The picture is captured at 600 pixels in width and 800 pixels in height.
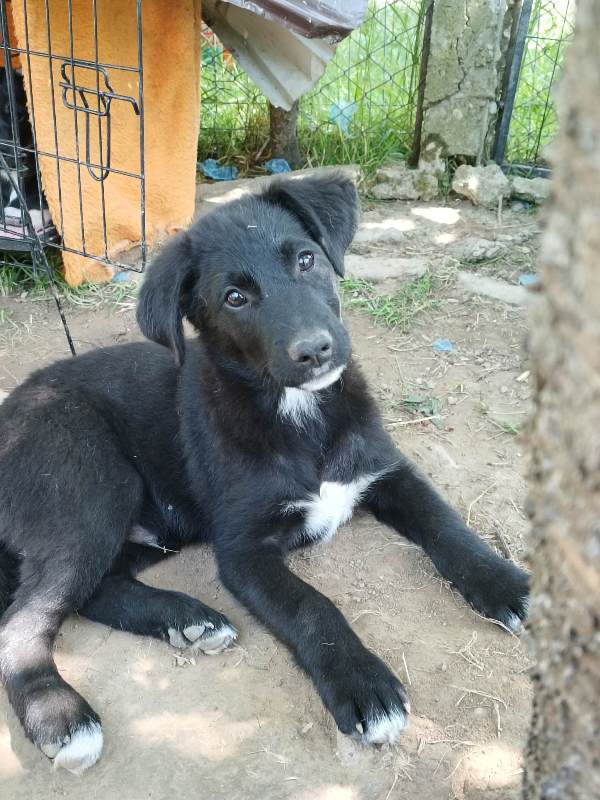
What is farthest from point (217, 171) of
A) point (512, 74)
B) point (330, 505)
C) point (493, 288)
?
point (330, 505)

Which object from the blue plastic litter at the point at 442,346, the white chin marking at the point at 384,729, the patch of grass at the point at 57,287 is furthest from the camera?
the patch of grass at the point at 57,287

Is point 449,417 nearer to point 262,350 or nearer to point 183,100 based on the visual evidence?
point 262,350

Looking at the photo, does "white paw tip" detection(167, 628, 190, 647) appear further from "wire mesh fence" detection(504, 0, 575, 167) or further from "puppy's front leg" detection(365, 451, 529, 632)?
"wire mesh fence" detection(504, 0, 575, 167)

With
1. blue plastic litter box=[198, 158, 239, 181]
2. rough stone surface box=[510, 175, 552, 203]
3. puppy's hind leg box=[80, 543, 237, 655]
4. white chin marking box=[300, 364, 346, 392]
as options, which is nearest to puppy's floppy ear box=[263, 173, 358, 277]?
white chin marking box=[300, 364, 346, 392]

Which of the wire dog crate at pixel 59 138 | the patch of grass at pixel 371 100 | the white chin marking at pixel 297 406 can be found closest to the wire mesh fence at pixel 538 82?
the patch of grass at pixel 371 100

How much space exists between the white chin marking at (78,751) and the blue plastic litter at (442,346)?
2467 millimetres

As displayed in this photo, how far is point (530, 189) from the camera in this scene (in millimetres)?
5164

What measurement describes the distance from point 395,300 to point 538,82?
2.64 meters

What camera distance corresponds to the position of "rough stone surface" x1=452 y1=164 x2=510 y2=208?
5184 millimetres

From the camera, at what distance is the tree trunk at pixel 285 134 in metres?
5.81

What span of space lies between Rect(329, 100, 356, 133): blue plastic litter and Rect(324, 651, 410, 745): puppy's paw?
15.4ft

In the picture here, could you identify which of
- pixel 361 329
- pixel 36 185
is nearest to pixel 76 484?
pixel 361 329

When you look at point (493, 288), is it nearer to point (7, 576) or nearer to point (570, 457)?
point (7, 576)

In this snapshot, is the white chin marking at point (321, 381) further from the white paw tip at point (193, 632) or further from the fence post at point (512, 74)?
the fence post at point (512, 74)
